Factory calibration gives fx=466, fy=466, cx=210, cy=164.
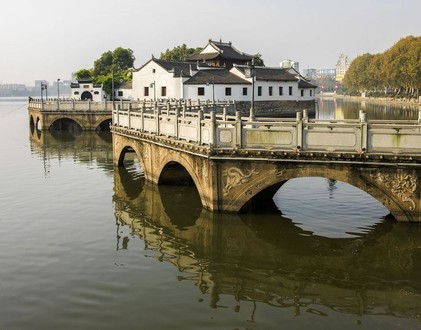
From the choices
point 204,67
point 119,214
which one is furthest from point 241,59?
point 119,214

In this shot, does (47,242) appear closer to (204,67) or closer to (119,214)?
(119,214)

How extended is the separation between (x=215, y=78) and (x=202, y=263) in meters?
57.4

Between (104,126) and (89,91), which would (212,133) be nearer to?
(104,126)

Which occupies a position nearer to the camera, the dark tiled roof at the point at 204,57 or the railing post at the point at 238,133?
the railing post at the point at 238,133

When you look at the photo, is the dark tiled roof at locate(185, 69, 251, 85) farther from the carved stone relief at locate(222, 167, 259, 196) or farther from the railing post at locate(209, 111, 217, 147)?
the carved stone relief at locate(222, 167, 259, 196)

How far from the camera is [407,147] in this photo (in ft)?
52.5

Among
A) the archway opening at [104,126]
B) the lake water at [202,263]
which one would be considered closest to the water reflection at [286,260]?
the lake water at [202,263]

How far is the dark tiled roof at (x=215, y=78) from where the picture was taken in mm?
69125

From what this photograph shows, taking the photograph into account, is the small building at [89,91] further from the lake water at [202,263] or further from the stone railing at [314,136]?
the stone railing at [314,136]

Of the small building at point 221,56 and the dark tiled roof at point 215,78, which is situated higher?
the small building at point 221,56

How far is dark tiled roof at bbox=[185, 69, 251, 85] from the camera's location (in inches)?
2721

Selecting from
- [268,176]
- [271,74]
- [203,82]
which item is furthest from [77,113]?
[268,176]

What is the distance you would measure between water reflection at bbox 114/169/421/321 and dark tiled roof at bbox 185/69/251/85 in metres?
49.5

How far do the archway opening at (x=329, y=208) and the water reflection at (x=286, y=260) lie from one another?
1.80 ft
